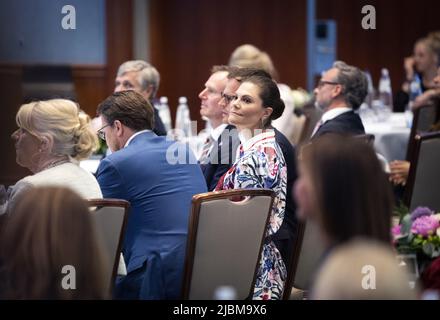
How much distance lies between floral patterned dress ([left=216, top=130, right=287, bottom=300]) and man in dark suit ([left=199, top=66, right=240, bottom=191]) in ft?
1.88

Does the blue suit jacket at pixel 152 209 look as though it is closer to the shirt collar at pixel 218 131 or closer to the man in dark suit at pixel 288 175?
the man in dark suit at pixel 288 175

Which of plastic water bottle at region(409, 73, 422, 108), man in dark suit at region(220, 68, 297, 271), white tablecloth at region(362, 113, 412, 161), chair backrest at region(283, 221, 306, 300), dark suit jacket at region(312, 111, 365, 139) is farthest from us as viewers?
plastic water bottle at region(409, 73, 422, 108)

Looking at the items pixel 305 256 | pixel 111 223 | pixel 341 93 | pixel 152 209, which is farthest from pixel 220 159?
pixel 341 93

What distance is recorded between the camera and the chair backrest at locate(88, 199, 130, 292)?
3.26 metres

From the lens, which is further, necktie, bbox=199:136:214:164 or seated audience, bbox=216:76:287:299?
necktie, bbox=199:136:214:164

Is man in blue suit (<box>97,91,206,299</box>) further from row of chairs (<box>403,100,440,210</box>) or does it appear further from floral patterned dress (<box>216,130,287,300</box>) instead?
row of chairs (<box>403,100,440,210</box>)

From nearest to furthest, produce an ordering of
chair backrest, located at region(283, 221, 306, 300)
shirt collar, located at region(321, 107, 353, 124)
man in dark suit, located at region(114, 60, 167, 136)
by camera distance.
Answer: chair backrest, located at region(283, 221, 306, 300) < shirt collar, located at region(321, 107, 353, 124) < man in dark suit, located at region(114, 60, 167, 136)

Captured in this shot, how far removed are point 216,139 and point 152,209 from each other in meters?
1.27

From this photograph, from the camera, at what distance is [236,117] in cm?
420

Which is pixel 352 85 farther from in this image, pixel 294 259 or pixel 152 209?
pixel 152 209

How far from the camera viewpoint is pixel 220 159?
458 cm

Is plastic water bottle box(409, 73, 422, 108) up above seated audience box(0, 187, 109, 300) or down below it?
below

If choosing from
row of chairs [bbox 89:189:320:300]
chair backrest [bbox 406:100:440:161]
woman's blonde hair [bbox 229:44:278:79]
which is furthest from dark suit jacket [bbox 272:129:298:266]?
chair backrest [bbox 406:100:440:161]
